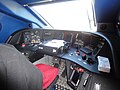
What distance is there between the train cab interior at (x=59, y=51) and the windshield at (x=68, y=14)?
0.10 ft

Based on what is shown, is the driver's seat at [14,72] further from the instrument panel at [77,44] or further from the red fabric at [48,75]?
the instrument panel at [77,44]

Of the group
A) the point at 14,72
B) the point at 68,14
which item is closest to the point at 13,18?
the point at 68,14

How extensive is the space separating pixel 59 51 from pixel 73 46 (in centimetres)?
39

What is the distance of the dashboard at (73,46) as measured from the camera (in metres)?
1.38

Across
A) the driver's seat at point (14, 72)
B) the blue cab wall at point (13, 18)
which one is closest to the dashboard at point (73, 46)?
the blue cab wall at point (13, 18)

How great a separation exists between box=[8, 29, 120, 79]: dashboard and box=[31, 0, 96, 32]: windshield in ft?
0.92

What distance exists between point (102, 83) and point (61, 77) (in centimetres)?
87

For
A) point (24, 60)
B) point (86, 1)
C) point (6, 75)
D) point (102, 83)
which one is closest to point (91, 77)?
point (102, 83)

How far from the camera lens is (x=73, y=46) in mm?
2031

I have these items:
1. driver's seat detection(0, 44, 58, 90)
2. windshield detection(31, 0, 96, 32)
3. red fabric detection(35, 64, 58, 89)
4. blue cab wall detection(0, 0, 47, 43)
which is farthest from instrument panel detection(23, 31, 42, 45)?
driver's seat detection(0, 44, 58, 90)

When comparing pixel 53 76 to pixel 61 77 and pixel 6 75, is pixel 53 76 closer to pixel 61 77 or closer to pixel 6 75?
pixel 61 77

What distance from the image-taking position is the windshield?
7.29 ft

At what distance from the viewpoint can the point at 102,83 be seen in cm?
101

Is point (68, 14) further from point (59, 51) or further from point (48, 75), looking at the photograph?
point (48, 75)
